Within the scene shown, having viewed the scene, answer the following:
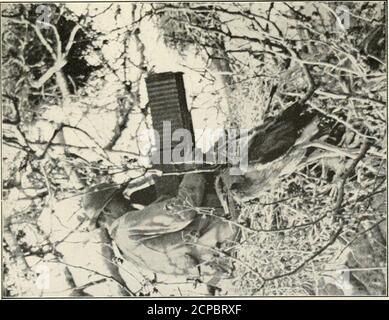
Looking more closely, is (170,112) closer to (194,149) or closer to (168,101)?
(168,101)

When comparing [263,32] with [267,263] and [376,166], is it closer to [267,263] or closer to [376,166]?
[376,166]

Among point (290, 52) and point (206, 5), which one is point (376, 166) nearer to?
point (290, 52)

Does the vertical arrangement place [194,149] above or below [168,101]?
below

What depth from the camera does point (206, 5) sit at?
5.98 ft

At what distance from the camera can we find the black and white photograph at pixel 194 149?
5.89 ft

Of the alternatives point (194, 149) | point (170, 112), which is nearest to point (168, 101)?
point (170, 112)

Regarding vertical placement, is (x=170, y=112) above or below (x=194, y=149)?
above

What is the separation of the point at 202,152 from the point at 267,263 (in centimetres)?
42

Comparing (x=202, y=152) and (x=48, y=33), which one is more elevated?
(x=48, y=33)

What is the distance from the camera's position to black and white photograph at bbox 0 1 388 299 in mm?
1794

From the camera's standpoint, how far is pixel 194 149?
5.95 ft
